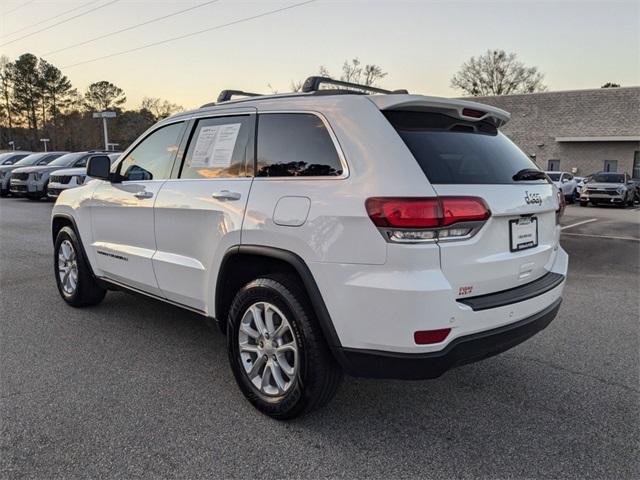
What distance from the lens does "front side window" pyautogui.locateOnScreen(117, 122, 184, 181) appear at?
12.8ft

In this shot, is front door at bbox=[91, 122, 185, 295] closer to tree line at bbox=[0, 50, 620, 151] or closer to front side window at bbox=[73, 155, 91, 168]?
front side window at bbox=[73, 155, 91, 168]

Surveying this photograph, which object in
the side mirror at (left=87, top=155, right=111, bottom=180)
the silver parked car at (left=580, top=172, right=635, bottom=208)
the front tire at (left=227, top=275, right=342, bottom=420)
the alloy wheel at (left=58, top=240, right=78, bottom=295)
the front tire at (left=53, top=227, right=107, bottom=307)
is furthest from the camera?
the silver parked car at (left=580, top=172, right=635, bottom=208)

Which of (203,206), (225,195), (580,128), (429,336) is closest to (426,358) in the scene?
(429,336)

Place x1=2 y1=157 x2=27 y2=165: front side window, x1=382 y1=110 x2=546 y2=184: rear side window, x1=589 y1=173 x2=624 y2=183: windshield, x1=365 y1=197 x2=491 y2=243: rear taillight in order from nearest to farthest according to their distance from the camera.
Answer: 1. x1=365 y1=197 x2=491 y2=243: rear taillight
2. x1=382 y1=110 x2=546 y2=184: rear side window
3. x1=589 y1=173 x2=624 y2=183: windshield
4. x1=2 y1=157 x2=27 y2=165: front side window

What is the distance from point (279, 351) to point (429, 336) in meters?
0.95

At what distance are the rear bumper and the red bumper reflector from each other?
0.06 meters

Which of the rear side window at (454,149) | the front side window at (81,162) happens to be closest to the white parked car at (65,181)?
the front side window at (81,162)

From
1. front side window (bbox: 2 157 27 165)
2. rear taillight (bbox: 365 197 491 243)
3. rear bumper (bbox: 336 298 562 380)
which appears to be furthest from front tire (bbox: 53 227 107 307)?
front side window (bbox: 2 157 27 165)

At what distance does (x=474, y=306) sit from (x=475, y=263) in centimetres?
22

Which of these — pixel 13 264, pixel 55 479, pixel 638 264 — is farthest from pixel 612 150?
pixel 55 479

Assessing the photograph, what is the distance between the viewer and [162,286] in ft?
12.5

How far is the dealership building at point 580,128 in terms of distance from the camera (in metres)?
30.0

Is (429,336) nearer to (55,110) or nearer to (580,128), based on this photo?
(580,128)

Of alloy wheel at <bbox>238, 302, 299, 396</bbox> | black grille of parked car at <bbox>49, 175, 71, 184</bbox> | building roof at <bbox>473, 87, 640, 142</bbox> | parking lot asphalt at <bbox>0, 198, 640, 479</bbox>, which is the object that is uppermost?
building roof at <bbox>473, 87, 640, 142</bbox>
